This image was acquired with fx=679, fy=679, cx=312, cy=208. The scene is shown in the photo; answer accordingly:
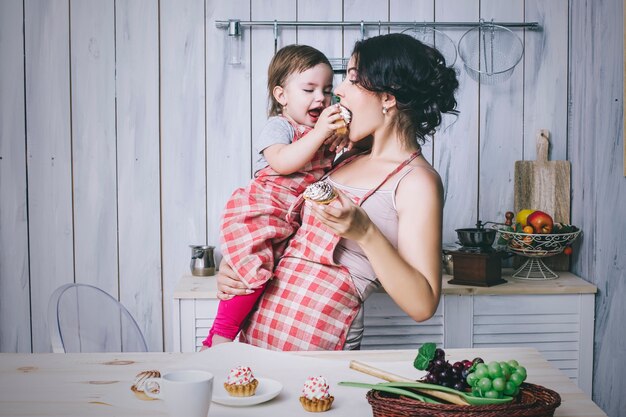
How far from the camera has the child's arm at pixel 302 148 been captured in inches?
74.3

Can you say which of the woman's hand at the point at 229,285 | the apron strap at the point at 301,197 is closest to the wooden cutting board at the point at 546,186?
the apron strap at the point at 301,197

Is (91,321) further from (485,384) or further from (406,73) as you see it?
(485,384)

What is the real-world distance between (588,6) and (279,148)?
159cm

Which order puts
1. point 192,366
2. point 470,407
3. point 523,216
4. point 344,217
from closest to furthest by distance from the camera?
point 470,407
point 192,366
point 344,217
point 523,216

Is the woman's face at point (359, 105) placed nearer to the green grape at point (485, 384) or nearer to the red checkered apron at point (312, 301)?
the red checkered apron at point (312, 301)

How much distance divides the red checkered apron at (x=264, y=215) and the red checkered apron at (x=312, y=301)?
107 millimetres

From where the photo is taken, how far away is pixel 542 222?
8.95 ft

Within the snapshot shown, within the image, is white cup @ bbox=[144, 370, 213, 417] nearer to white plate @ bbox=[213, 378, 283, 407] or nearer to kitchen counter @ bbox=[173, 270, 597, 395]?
white plate @ bbox=[213, 378, 283, 407]

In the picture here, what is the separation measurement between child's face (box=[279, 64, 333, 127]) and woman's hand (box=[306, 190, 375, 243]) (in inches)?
25.3

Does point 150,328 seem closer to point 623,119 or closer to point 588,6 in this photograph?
point 623,119

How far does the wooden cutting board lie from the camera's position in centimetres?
294

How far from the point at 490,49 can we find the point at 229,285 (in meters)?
1.70

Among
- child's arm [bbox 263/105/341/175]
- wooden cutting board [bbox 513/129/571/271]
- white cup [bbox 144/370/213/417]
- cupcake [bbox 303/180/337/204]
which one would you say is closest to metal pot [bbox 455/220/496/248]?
wooden cutting board [bbox 513/129/571/271]

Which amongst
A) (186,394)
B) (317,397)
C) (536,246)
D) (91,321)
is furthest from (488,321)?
(186,394)
